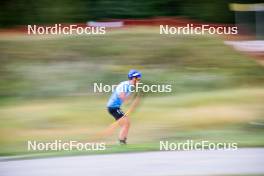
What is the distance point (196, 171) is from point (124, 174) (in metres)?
0.56

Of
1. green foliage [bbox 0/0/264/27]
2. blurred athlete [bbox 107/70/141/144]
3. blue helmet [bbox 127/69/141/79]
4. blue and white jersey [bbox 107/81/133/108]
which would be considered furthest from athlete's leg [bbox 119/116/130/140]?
green foliage [bbox 0/0/264/27]

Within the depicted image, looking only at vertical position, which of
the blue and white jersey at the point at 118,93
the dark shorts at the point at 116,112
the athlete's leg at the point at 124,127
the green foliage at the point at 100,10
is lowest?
the athlete's leg at the point at 124,127

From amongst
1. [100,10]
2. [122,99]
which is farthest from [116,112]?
[100,10]

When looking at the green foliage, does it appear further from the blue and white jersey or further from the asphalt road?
the asphalt road

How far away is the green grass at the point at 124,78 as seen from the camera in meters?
5.46

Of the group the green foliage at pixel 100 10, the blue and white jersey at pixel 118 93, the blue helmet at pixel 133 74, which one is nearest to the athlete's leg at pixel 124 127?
the blue and white jersey at pixel 118 93

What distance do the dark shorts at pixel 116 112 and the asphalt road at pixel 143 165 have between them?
31cm

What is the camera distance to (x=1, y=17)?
5.52m

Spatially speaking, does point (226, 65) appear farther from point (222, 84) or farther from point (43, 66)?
point (43, 66)

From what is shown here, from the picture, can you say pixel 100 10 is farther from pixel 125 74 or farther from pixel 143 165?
pixel 143 165

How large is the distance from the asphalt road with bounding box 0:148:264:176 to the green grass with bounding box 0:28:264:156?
0.08 metres

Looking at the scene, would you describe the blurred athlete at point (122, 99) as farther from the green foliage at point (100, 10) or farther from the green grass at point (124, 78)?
the green foliage at point (100, 10)

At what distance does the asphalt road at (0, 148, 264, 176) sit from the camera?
539 centimetres

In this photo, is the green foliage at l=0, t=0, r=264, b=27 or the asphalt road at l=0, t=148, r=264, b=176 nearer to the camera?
the asphalt road at l=0, t=148, r=264, b=176
